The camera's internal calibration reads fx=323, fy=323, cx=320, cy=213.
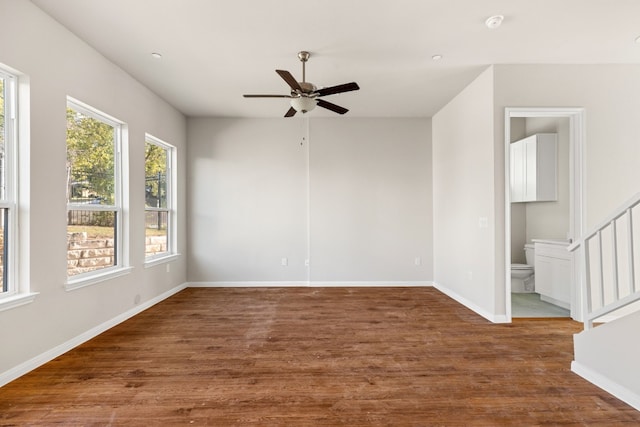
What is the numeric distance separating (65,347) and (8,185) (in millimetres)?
1455

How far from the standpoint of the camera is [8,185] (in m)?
2.46

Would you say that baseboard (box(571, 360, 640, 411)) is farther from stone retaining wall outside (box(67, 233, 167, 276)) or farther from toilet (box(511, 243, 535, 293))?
stone retaining wall outside (box(67, 233, 167, 276))

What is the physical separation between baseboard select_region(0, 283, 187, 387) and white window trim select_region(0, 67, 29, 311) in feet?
1.60

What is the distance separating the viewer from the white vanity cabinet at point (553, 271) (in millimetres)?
3988

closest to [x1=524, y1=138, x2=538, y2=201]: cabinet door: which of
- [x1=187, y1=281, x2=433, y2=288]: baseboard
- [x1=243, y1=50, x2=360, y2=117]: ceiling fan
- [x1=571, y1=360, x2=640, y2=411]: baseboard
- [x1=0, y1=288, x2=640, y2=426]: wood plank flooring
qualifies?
[x1=0, y1=288, x2=640, y2=426]: wood plank flooring

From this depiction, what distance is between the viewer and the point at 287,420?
6.24 ft

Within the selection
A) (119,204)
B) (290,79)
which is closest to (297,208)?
(119,204)

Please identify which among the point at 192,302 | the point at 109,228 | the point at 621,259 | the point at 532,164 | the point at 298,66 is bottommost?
the point at 192,302

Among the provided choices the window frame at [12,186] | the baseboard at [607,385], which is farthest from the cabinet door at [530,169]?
the window frame at [12,186]

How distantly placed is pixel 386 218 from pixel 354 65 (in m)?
2.76

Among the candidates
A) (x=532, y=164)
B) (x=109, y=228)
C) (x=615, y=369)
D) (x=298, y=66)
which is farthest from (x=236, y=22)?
(x=532, y=164)

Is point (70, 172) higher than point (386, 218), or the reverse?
point (70, 172)

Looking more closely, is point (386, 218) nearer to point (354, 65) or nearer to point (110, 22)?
point (354, 65)

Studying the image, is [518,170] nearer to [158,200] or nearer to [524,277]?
[524,277]
